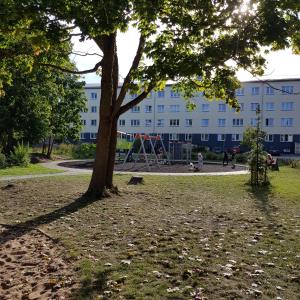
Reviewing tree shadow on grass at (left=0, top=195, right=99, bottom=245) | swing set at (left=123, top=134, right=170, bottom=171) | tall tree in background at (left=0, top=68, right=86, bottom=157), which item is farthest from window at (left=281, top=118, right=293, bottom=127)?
tree shadow on grass at (left=0, top=195, right=99, bottom=245)

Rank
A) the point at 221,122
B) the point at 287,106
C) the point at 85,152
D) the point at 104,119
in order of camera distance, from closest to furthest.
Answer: the point at 104,119 → the point at 85,152 → the point at 287,106 → the point at 221,122

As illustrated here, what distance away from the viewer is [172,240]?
876 centimetres

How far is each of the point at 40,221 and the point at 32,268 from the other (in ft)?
12.0

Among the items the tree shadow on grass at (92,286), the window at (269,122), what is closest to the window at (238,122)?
the window at (269,122)

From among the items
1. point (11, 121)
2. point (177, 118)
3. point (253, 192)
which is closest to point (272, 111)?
point (177, 118)

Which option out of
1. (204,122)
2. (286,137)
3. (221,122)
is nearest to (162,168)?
(286,137)

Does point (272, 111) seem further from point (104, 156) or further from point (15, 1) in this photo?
point (15, 1)

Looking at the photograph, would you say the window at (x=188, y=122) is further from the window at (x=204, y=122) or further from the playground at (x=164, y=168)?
the playground at (x=164, y=168)

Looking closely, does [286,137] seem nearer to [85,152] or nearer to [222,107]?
[222,107]

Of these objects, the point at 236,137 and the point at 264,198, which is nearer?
the point at 264,198

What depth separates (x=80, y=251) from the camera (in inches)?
316

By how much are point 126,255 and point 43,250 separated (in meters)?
1.63

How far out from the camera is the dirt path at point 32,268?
6238 millimetres

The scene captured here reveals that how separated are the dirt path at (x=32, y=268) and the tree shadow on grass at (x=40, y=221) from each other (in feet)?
0.06
